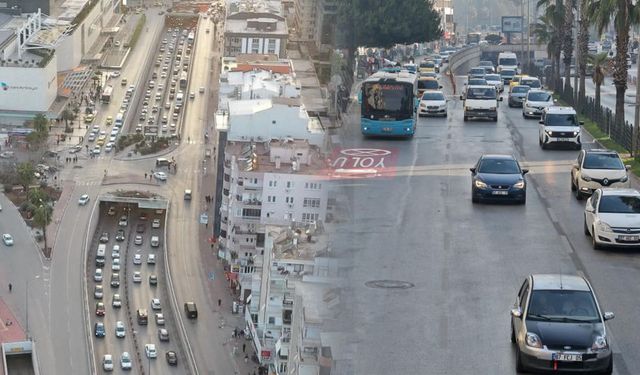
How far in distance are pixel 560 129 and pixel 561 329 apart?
67.6 ft

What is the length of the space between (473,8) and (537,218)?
484 feet

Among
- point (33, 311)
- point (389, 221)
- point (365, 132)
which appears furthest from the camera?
point (33, 311)

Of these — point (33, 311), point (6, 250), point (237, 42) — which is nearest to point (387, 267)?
point (33, 311)

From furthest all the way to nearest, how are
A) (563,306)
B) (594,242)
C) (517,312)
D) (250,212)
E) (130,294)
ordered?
(130,294)
(250,212)
(594,242)
(517,312)
(563,306)

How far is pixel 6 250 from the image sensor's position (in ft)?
240

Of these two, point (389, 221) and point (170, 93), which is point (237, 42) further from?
point (389, 221)

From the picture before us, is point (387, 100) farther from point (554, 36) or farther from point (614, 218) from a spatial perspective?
point (554, 36)

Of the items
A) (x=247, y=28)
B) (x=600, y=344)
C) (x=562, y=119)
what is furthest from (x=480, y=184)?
(x=247, y=28)

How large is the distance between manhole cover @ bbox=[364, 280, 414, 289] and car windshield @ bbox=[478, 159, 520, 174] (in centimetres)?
765

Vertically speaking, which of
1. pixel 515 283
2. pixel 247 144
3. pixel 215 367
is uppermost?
pixel 515 283

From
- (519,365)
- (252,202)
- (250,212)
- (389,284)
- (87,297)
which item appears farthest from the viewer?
(87,297)

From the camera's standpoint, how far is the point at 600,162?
25.3 meters

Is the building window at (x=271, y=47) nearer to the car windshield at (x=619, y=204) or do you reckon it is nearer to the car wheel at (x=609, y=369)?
the car windshield at (x=619, y=204)

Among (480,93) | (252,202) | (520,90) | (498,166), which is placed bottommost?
(252,202)
